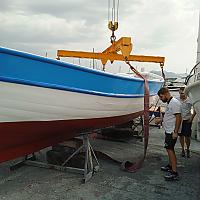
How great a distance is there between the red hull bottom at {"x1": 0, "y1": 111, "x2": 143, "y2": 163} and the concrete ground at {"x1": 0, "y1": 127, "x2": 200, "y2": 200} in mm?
462

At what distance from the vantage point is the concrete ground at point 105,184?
145 inches

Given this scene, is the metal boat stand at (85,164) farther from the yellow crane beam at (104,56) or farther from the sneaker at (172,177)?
the yellow crane beam at (104,56)

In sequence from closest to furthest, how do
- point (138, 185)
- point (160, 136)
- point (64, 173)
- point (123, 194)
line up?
point (123, 194) → point (138, 185) → point (64, 173) → point (160, 136)

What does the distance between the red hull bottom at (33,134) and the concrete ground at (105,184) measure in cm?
46

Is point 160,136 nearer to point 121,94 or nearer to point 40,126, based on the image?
point 121,94

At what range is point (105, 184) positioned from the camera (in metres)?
4.07

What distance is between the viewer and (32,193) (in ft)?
12.2

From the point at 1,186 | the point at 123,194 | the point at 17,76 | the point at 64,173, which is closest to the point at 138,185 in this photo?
the point at 123,194

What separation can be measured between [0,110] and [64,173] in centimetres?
163

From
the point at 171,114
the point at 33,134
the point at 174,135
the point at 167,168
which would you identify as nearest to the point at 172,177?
the point at 167,168

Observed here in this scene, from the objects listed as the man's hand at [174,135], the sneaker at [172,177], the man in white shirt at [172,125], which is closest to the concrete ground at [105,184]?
the sneaker at [172,177]

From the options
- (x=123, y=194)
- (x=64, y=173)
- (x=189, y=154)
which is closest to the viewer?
(x=123, y=194)

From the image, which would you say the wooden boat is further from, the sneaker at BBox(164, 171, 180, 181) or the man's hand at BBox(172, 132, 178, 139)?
the sneaker at BBox(164, 171, 180, 181)

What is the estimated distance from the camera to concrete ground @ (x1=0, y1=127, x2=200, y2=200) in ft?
12.1
